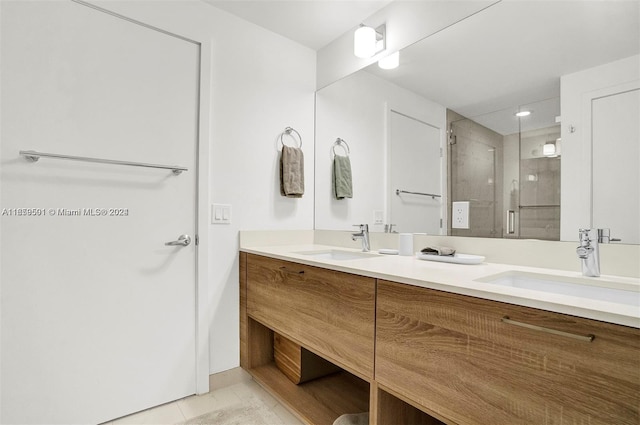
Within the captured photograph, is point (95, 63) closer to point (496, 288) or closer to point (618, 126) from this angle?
point (496, 288)

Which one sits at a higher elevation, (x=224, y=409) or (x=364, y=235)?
(x=364, y=235)

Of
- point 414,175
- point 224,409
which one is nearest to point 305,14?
point 414,175

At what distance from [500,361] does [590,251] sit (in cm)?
54

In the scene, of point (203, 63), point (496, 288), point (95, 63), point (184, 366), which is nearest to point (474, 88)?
point (496, 288)

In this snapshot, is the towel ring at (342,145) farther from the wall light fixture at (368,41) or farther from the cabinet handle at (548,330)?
the cabinet handle at (548,330)

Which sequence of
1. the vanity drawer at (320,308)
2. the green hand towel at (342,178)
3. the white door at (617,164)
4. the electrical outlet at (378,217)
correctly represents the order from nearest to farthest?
1. the white door at (617,164)
2. the vanity drawer at (320,308)
3. the electrical outlet at (378,217)
4. the green hand towel at (342,178)

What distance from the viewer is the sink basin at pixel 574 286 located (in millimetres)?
917

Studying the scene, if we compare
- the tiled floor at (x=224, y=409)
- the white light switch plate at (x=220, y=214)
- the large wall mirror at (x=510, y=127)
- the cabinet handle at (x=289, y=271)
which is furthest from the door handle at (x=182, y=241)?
the large wall mirror at (x=510, y=127)

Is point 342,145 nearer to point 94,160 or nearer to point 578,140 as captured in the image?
point 578,140

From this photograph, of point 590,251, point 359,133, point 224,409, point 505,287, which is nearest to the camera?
point 505,287

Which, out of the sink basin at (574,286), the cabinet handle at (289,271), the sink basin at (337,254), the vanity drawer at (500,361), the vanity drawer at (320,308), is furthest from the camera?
the sink basin at (337,254)

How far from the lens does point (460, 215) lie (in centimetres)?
152

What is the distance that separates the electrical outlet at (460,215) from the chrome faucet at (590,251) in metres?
0.50

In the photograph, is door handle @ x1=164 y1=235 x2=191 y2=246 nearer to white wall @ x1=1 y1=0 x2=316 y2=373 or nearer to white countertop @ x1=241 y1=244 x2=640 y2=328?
white wall @ x1=1 y1=0 x2=316 y2=373
